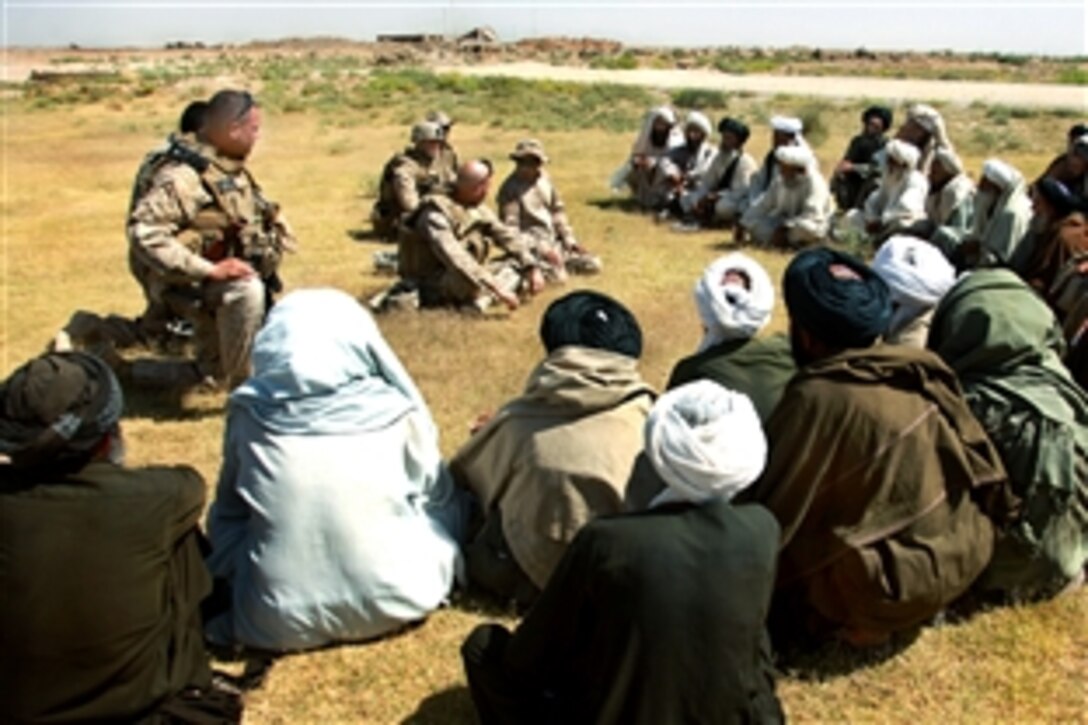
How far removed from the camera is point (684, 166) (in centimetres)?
1129

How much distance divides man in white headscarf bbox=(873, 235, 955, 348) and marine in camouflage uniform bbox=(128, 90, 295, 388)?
3338 millimetres

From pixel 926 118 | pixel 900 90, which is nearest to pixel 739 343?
pixel 926 118

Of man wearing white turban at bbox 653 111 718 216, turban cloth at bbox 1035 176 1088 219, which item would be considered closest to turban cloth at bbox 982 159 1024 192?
turban cloth at bbox 1035 176 1088 219

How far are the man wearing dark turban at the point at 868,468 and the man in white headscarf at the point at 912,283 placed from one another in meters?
0.76

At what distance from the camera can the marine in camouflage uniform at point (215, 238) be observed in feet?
16.9

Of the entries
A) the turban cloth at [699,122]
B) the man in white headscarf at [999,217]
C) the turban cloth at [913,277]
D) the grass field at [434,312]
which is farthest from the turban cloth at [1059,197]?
the turban cloth at [699,122]

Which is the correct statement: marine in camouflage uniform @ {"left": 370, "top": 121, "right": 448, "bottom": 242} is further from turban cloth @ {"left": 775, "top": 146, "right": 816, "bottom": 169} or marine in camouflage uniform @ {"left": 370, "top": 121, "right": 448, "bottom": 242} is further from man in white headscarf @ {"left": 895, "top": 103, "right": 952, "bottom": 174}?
man in white headscarf @ {"left": 895, "top": 103, "right": 952, "bottom": 174}

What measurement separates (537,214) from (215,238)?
3.44 meters

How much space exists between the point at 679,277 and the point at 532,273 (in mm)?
1489

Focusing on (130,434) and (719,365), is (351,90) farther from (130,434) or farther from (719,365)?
(719,365)

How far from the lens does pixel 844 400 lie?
9.49ft

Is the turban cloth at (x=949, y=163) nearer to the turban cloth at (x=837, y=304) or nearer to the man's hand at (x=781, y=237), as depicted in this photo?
the man's hand at (x=781, y=237)

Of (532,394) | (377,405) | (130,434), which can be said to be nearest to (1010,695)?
(532,394)

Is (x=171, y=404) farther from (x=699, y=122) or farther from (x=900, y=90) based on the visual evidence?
(x=900, y=90)
